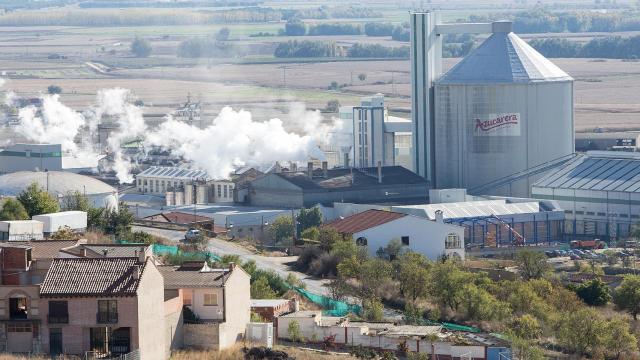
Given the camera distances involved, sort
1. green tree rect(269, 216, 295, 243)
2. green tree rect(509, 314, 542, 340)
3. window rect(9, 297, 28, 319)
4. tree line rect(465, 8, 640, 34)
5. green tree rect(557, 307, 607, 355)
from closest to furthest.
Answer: window rect(9, 297, 28, 319) < green tree rect(557, 307, 607, 355) < green tree rect(509, 314, 542, 340) < green tree rect(269, 216, 295, 243) < tree line rect(465, 8, 640, 34)

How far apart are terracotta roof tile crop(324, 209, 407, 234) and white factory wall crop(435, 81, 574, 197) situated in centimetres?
1152

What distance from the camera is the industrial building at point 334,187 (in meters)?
52.6

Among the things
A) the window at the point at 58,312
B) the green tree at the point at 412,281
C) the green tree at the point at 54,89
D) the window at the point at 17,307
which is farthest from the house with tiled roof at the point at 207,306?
the green tree at the point at 54,89

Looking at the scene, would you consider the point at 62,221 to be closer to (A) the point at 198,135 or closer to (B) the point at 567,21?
(A) the point at 198,135

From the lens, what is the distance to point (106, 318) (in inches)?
970

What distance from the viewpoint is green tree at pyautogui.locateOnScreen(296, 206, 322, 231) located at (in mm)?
48188

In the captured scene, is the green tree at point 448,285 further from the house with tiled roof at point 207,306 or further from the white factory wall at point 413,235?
the white factory wall at point 413,235

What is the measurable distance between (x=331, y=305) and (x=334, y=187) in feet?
66.9

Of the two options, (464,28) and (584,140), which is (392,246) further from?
(584,140)

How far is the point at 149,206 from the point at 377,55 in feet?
291

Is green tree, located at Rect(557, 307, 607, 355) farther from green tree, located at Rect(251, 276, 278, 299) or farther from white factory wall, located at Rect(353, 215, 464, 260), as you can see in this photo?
white factory wall, located at Rect(353, 215, 464, 260)

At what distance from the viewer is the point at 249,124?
7156 centimetres

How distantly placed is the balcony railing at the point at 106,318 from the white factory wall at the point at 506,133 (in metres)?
31.0

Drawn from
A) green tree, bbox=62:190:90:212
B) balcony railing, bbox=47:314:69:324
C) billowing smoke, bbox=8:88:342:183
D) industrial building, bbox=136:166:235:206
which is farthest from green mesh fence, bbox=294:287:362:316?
billowing smoke, bbox=8:88:342:183
